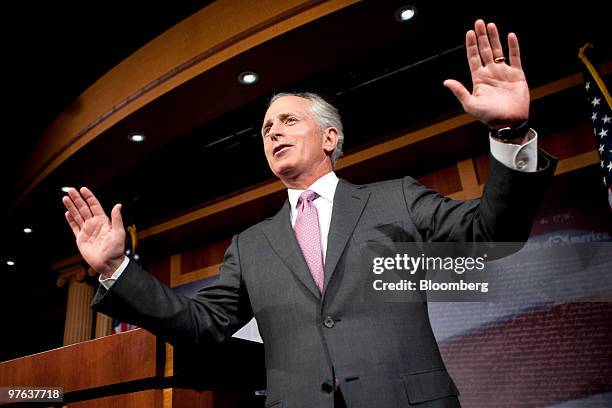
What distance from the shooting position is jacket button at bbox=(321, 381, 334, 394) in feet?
2.90

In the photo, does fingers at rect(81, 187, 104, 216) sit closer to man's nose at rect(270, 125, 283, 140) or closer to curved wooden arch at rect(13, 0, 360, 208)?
man's nose at rect(270, 125, 283, 140)

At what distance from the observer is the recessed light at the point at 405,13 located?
2887mm

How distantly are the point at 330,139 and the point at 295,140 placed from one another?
5.3 inches

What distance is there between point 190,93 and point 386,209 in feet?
8.98

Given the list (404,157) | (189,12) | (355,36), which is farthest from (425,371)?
(404,157)

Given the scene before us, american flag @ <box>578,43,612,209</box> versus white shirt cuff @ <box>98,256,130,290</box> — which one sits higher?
american flag @ <box>578,43,612,209</box>

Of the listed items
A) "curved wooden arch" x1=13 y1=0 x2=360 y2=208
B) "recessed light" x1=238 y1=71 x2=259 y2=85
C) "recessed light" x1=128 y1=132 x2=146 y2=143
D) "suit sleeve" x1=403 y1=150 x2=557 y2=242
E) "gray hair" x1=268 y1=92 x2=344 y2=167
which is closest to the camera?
"suit sleeve" x1=403 y1=150 x2=557 y2=242

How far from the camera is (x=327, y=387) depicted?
2.91ft

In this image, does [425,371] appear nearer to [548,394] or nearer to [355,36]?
[355,36]

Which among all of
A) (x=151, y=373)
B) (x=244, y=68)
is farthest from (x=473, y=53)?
(x=244, y=68)

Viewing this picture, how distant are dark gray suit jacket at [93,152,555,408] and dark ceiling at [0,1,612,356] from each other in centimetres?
214

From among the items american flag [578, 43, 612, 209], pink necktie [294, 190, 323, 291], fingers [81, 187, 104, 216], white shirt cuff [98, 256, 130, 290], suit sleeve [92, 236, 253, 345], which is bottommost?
suit sleeve [92, 236, 253, 345]

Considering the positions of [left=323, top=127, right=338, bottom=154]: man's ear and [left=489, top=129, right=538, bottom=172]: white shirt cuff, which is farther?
[left=323, top=127, right=338, bottom=154]: man's ear

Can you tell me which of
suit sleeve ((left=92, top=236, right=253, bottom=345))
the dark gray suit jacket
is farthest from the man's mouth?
suit sleeve ((left=92, top=236, right=253, bottom=345))
